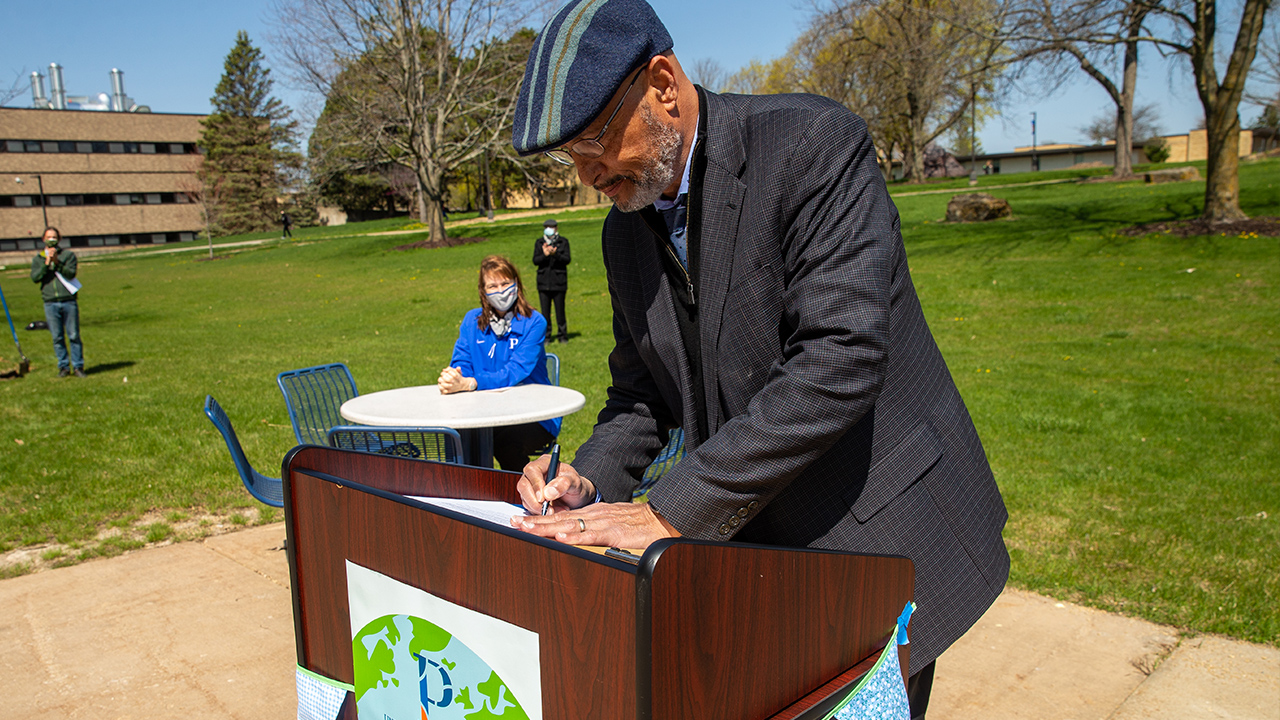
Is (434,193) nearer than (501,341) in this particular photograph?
No

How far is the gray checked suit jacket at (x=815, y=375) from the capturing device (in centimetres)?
131

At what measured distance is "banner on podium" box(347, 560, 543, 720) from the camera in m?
1.14

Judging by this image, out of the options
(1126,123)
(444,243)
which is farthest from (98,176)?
(1126,123)

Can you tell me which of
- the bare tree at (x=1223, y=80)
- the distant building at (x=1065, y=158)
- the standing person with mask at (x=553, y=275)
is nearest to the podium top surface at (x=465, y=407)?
the standing person with mask at (x=553, y=275)

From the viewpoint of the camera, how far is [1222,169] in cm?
1559

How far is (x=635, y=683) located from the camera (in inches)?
38.6

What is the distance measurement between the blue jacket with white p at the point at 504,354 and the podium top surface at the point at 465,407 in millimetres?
154

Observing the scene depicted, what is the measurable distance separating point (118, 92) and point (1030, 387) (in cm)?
10190

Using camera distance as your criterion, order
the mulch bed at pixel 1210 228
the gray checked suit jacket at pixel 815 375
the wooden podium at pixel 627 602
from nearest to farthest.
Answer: the wooden podium at pixel 627 602 → the gray checked suit jacket at pixel 815 375 → the mulch bed at pixel 1210 228

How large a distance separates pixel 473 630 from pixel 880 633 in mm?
666

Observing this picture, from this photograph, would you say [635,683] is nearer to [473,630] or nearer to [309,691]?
[473,630]

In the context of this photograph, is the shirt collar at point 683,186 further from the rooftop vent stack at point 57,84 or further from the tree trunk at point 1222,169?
the rooftop vent stack at point 57,84

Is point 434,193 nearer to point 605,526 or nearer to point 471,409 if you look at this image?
point 471,409

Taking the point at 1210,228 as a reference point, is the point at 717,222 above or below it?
above
